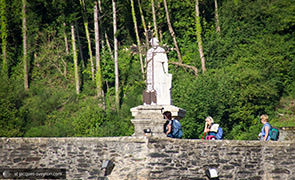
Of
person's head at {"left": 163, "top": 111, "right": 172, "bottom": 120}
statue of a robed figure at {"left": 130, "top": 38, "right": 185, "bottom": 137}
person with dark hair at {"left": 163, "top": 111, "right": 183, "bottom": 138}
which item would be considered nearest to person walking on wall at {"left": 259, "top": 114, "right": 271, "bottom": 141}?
person with dark hair at {"left": 163, "top": 111, "right": 183, "bottom": 138}

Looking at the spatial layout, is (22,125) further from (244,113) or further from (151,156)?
(151,156)

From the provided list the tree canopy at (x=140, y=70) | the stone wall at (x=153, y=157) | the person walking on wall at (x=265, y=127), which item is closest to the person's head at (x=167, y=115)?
the stone wall at (x=153, y=157)

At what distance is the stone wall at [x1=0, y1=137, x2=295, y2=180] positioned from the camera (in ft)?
37.3

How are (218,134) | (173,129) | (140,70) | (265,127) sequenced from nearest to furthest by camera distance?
(265,127)
(173,129)
(218,134)
(140,70)

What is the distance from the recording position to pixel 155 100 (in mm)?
13758

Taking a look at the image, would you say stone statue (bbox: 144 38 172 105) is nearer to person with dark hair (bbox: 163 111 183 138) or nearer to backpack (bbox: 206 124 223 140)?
person with dark hair (bbox: 163 111 183 138)

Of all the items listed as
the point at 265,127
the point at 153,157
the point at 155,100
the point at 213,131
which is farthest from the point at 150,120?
the point at 265,127

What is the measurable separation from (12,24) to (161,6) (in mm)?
9184

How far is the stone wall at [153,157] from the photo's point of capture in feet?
37.3

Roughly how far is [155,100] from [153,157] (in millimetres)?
2725

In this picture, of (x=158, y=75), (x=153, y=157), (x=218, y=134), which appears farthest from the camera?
(x=158, y=75)

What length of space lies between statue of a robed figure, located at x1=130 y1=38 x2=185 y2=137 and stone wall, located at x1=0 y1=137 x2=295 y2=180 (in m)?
1.24

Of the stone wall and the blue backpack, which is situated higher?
the blue backpack

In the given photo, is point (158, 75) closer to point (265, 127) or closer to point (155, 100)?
point (155, 100)
